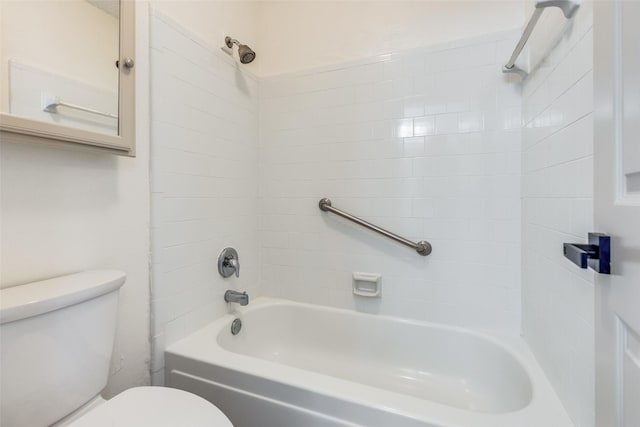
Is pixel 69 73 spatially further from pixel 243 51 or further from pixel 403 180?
pixel 403 180

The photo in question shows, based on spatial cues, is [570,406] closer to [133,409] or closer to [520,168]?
[520,168]

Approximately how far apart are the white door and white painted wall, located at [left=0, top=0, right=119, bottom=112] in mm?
1324

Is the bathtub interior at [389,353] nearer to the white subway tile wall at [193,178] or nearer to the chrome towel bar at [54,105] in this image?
the white subway tile wall at [193,178]

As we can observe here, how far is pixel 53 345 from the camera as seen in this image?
0.74 metres

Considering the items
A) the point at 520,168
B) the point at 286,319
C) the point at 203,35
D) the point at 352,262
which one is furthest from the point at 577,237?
the point at 203,35

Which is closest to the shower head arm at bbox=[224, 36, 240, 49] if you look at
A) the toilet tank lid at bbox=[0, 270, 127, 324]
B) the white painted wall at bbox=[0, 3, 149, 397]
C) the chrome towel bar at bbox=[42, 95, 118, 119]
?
the white painted wall at bbox=[0, 3, 149, 397]

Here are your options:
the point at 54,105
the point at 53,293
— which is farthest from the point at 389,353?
the point at 54,105

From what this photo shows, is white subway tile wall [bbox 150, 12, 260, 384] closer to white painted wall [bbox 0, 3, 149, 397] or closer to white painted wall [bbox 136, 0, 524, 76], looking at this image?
white painted wall [bbox 0, 3, 149, 397]

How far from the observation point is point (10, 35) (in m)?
0.76

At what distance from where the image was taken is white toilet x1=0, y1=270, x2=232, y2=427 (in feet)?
2.23

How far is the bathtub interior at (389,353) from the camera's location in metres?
1.31

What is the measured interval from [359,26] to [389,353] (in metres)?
1.83

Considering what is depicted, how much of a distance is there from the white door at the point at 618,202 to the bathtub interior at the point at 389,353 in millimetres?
712

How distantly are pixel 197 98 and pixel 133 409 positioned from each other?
4.07 feet
